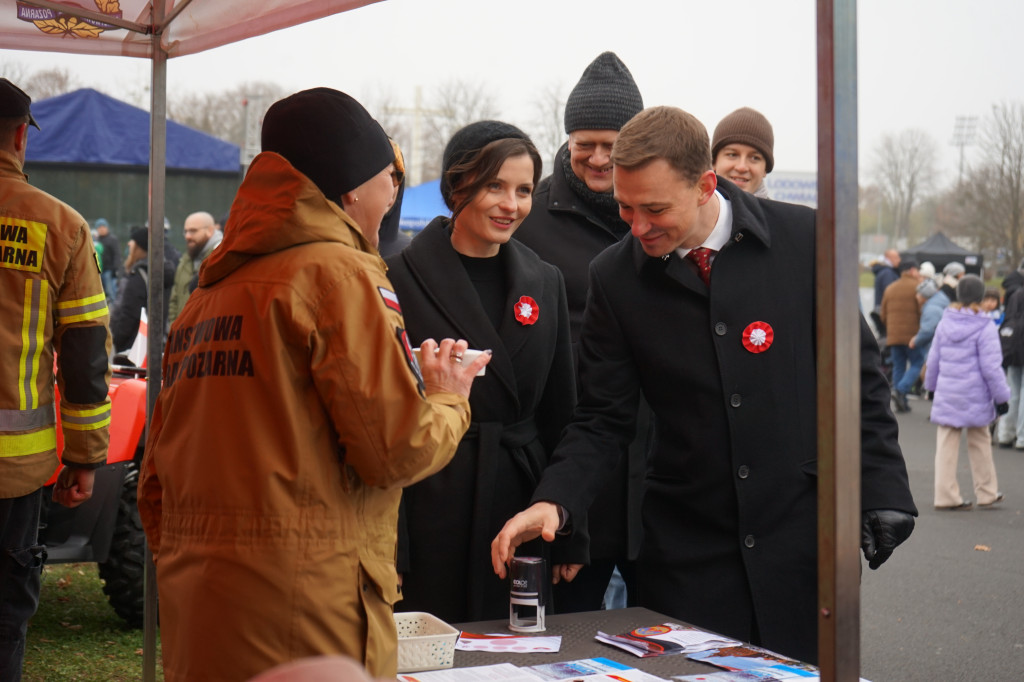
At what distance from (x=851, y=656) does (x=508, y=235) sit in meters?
1.80

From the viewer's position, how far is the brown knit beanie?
426cm

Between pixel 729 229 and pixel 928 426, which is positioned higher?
pixel 729 229

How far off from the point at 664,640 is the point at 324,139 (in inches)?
48.5

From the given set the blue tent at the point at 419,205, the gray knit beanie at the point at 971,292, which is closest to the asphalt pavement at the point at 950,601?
the gray knit beanie at the point at 971,292

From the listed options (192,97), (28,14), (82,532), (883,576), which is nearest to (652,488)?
(28,14)

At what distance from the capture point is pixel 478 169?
2.99 m

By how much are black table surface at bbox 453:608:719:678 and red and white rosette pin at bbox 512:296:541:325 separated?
2.66ft

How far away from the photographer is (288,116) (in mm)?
1942

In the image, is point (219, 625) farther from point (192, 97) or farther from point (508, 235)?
point (192, 97)

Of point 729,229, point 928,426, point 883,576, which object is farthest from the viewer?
point 928,426

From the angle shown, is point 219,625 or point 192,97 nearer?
A: point 219,625

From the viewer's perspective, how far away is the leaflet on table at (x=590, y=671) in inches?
81.1

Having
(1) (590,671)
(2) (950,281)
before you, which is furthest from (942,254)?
(1) (590,671)

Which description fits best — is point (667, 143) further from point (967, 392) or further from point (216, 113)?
point (216, 113)
